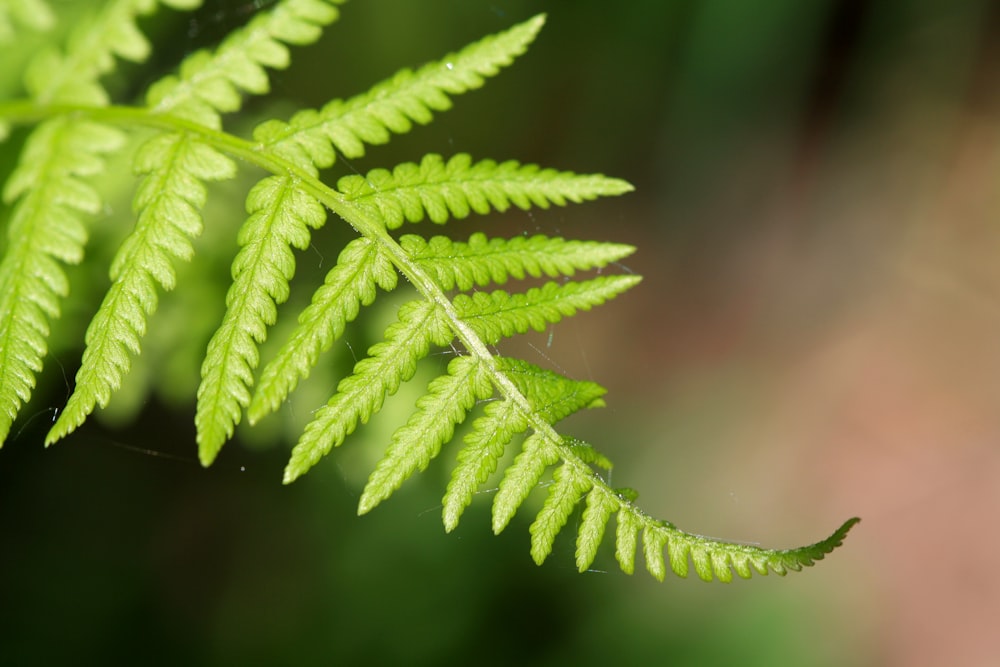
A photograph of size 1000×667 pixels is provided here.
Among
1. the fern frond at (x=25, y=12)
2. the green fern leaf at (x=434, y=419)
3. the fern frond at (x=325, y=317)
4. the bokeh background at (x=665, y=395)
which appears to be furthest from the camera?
the bokeh background at (x=665, y=395)

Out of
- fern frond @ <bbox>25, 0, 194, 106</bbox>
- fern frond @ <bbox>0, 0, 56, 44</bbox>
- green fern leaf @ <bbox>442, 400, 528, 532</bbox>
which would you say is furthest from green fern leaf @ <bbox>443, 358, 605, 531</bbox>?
fern frond @ <bbox>0, 0, 56, 44</bbox>

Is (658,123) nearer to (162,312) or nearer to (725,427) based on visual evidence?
(725,427)

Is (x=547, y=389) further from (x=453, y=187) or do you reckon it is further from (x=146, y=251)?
(x=146, y=251)

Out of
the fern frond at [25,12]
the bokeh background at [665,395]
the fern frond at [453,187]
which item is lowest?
the bokeh background at [665,395]

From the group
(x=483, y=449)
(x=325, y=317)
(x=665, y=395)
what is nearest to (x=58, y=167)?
(x=325, y=317)

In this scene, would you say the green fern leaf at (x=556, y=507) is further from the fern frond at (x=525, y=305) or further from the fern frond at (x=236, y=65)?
the fern frond at (x=236, y=65)

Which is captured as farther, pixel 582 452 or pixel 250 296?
pixel 582 452

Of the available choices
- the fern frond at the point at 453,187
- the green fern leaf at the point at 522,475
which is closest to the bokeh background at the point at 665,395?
the fern frond at the point at 453,187

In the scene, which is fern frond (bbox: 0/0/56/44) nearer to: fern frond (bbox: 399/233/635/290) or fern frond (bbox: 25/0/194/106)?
fern frond (bbox: 25/0/194/106)
